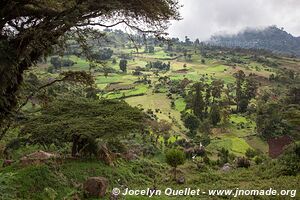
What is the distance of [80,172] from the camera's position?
771 inches

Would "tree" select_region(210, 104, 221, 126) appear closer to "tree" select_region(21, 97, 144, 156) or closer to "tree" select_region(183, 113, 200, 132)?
"tree" select_region(183, 113, 200, 132)

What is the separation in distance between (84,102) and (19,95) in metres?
15.2

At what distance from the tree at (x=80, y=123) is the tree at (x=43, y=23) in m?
8.42

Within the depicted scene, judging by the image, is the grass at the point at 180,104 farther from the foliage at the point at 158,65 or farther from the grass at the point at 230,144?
the foliage at the point at 158,65

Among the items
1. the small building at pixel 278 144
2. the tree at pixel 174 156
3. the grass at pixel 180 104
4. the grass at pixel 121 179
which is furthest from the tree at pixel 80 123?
the grass at pixel 180 104

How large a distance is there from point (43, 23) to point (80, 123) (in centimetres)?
1258

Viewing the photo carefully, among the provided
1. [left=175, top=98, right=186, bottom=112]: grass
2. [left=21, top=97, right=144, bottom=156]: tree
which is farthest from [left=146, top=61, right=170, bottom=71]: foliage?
[left=21, top=97, right=144, bottom=156]: tree

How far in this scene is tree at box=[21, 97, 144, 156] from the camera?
62.6ft

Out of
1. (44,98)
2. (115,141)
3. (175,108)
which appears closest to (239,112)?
(175,108)

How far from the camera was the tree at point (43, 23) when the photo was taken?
297 inches

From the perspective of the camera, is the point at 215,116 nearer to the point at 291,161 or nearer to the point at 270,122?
the point at 270,122

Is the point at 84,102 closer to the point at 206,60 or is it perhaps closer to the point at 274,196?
the point at 274,196

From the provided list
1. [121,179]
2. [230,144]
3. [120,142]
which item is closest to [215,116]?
[230,144]

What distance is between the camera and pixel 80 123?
66.0ft
